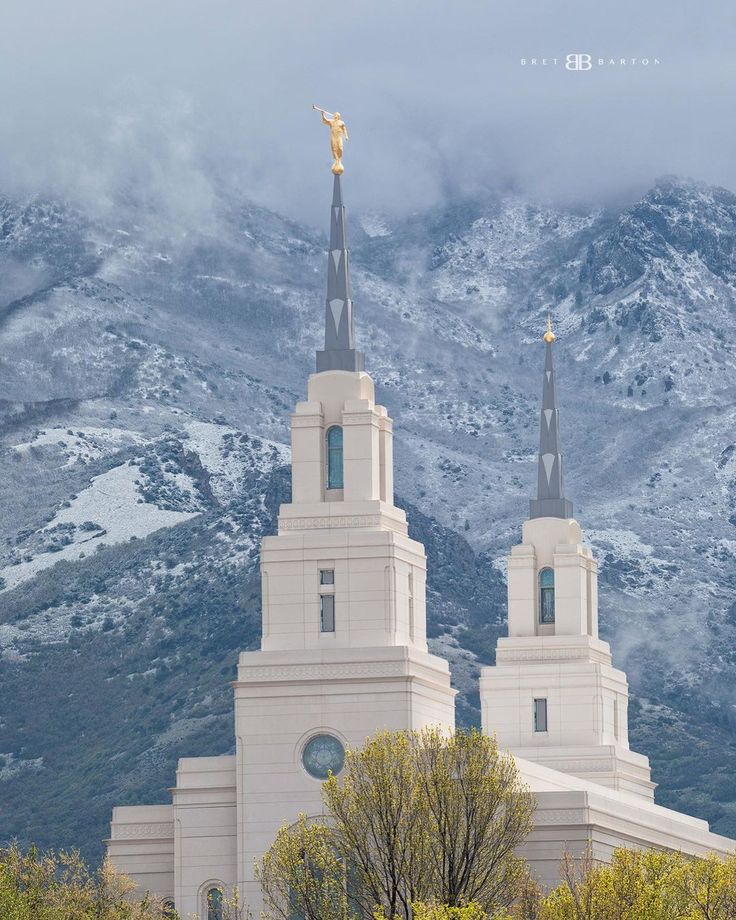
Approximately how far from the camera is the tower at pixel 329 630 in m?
102

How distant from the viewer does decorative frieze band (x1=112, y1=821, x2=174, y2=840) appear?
347 feet

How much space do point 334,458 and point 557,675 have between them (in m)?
25.0

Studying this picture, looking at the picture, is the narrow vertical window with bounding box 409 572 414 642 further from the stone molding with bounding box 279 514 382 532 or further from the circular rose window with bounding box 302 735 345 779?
the circular rose window with bounding box 302 735 345 779

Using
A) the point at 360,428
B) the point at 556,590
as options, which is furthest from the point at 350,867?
the point at 556,590

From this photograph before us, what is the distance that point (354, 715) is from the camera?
102188 mm

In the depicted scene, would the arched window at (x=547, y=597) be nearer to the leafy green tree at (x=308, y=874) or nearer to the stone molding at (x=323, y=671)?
the stone molding at (x=323, y=671)

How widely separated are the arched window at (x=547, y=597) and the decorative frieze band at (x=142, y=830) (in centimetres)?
2799

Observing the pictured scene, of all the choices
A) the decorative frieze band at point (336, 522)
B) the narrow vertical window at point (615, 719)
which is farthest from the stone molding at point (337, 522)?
the narrow vertical window at point (615, 719)

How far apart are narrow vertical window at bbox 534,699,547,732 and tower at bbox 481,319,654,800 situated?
0.04 meters

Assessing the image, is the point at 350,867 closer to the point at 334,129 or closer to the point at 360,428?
the point at 360,428

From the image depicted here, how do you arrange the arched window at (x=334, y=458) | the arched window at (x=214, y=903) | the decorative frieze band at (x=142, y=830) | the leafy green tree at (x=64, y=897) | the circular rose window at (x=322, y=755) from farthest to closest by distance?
the decorative frieze band at (x=142, y=830), the arched window at (x=334, y=458), the arched window at (x=214, y=903), the circular rose window at (x=322, y=755), the leafy green tree at (x=64, y=897)

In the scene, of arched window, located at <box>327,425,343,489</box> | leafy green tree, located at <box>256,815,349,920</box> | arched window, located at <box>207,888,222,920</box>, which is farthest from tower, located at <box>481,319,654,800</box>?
leafy green tree, located at <box>256,815,349,920</box>

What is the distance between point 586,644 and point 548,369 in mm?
14970

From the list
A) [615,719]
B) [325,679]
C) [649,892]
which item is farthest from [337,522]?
[615,719]
